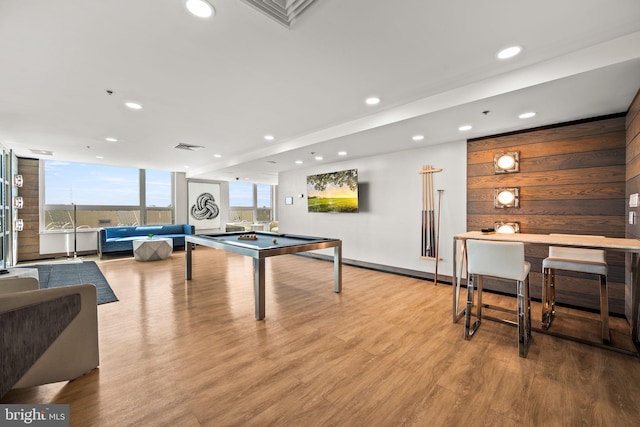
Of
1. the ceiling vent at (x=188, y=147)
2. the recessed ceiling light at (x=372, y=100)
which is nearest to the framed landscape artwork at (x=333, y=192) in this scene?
the recessed ceiling light at (x=372, y=100)

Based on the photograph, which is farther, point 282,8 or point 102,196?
point 102,196

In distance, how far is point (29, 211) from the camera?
6.65 meters

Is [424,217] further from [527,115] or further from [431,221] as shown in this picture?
[527,115]

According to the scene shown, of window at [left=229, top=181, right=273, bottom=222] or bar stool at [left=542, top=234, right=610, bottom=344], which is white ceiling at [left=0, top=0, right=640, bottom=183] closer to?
bar stool at [left=542, top=234, right=610, bottom=344]

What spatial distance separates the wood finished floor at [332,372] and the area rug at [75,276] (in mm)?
810

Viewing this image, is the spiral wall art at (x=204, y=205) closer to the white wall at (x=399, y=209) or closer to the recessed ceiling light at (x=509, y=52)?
the white wall at (x=399, y=209)

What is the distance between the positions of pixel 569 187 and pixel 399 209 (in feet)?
8.21

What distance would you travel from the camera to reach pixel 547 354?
231 centimetres

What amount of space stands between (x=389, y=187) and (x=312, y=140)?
6.36 feet

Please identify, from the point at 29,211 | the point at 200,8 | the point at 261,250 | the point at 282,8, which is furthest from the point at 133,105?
the point at 29,211

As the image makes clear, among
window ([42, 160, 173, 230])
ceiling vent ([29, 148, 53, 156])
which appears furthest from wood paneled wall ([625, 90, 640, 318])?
window ([42, 160, 173, 230])

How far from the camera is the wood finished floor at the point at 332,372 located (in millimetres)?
1625

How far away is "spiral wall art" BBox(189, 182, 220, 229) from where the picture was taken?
31.2 ft

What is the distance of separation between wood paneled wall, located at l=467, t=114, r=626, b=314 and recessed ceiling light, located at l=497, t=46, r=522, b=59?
1976 millimetres
